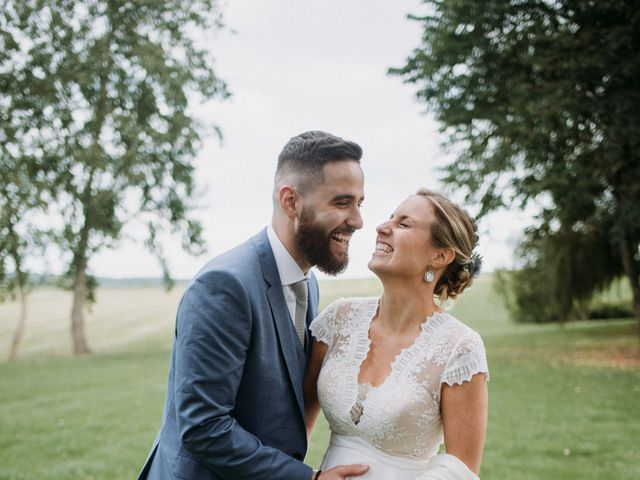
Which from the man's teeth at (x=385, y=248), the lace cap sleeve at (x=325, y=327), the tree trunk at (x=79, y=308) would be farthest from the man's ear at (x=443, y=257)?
the tree trunk at (x=79, y=308)

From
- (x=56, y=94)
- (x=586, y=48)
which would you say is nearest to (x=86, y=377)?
(x=56, y=94)

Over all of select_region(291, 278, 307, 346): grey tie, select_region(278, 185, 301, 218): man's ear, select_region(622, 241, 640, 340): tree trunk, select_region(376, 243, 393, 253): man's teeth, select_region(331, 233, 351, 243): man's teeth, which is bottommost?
select_region(622, 241, 640, 340): tree trunk

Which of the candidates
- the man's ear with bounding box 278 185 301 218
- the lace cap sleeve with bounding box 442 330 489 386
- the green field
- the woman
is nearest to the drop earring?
Result: the woman

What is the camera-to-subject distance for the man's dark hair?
9.85 ft

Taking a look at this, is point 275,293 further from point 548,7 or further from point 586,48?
point 548,7

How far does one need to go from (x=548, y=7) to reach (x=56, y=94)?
1167 centimetres

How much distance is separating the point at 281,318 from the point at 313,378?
23.0 inches

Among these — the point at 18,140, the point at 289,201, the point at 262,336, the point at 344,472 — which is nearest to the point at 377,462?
the point at 344,472

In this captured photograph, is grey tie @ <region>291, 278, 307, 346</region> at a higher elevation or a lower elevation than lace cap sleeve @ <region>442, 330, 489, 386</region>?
higher

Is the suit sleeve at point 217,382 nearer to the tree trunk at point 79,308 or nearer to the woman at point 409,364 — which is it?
the woman at point 409,364

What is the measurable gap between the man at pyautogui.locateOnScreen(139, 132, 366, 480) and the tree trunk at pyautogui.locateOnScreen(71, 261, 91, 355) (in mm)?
23438

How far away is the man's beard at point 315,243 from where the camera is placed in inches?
117

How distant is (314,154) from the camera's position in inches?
118

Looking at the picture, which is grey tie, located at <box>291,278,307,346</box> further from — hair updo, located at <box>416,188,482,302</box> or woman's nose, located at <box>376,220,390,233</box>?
hair updo, located at <box>416,188,482,302</box>
